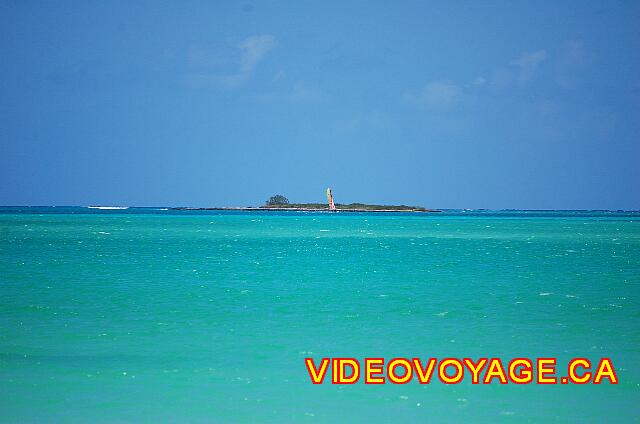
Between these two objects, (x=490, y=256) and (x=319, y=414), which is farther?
(x=490, y=256)

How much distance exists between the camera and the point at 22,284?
2842 cm

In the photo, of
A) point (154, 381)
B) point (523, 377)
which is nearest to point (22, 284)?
point (154, 381)

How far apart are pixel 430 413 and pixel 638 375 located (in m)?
5.33

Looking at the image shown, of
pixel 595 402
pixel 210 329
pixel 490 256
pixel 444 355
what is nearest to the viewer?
pixel 595 402

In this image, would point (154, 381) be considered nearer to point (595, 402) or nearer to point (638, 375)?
point (595, 402)

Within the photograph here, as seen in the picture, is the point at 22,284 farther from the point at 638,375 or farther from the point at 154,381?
the point at 638,375

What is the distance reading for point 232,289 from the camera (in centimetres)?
2747

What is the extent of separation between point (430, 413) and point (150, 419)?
4701 millimetres

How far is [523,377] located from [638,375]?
7.88 ft

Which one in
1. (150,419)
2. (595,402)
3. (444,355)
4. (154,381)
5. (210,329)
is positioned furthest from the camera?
(210,329)

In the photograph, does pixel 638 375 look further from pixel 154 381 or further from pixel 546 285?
pixel 546 285

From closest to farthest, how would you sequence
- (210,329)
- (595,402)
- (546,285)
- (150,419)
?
(150,419) < (595,402) < (210,329) < (546,285)

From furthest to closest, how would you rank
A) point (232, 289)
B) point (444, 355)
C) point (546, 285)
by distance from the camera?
point (546, 285) < point (232, 289) < point (444, 355)

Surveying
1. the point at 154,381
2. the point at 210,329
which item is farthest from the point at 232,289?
the point at 154,381
